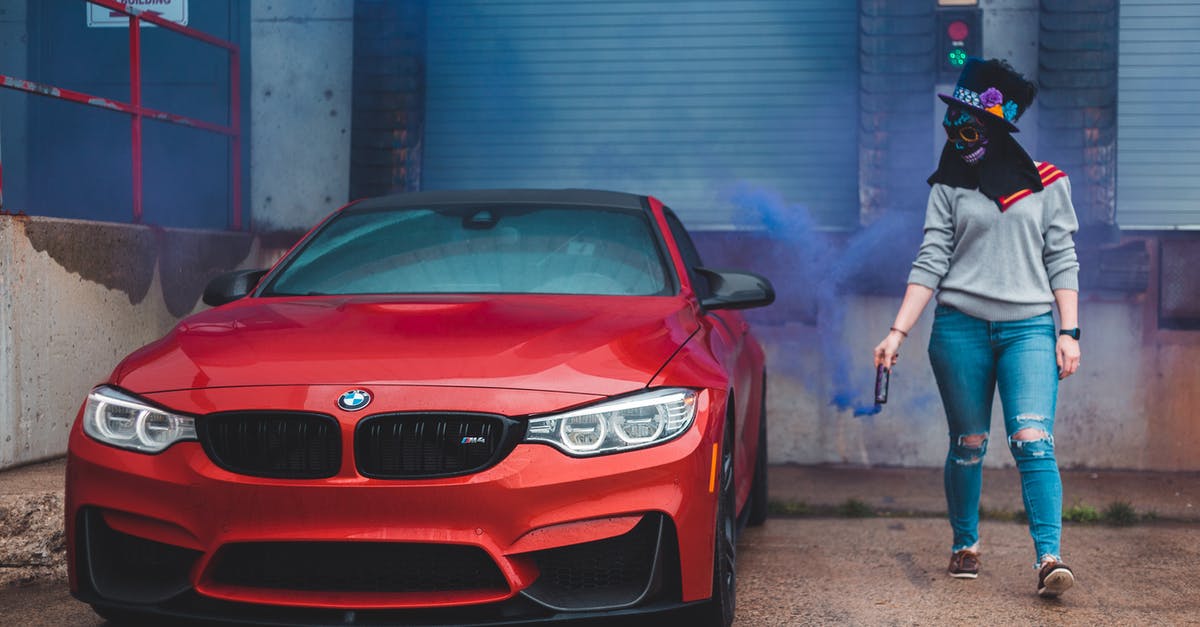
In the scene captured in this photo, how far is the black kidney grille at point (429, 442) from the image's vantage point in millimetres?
2996

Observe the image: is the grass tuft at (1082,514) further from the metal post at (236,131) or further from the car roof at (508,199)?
the metal post at (236,131)

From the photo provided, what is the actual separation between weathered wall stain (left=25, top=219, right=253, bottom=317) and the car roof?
1501 millimetres

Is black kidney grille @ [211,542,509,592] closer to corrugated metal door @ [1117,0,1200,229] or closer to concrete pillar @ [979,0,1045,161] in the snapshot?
concrete pillar @ [979,0,1045,161]

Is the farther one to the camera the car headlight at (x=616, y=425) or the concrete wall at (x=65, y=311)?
the concrete wall at (x=65, y=311)

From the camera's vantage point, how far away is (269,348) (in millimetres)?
3297

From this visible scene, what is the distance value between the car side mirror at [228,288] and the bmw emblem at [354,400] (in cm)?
132

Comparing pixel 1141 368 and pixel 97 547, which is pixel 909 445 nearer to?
pixel 1141 368

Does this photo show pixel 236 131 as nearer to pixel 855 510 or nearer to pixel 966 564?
pixel 855 510

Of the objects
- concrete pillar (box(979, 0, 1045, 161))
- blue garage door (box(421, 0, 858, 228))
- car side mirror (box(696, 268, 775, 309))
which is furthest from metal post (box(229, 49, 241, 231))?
concrete pillar (box(979, 0, 1045, 161))

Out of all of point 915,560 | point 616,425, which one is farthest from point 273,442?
point 915,560

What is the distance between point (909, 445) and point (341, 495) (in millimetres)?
5138

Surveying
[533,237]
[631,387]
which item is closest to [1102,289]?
[533,237]


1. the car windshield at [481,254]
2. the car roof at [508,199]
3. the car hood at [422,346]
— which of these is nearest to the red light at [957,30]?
the car roof at [508,199]

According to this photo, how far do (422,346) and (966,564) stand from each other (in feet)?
7.55
